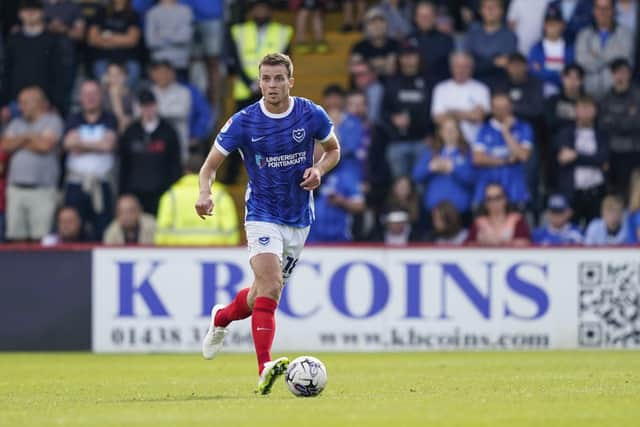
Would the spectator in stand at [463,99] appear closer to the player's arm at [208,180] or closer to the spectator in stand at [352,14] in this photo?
the spectator in stand at [352,14]

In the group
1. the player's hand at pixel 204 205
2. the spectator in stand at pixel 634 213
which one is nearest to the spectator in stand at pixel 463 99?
the spectator in stand at pixel 634 213

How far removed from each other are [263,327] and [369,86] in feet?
31.4

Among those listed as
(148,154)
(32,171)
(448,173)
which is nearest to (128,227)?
(148,154)

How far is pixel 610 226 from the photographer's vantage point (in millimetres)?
18578

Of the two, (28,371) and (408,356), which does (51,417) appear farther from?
(408,356)

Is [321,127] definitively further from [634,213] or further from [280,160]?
[634,213]

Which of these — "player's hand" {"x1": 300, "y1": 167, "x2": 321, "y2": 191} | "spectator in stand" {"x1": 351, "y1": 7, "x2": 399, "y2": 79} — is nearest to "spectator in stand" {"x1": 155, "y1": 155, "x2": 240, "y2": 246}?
"spectator in stand" {"x1": 351, "y1": 7, "x2": 399, "y2": 79}

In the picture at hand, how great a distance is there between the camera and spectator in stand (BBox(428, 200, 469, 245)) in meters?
18.4

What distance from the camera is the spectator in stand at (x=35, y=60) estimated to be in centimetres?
1978

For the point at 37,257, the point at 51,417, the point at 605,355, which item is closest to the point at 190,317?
the point at 37,257

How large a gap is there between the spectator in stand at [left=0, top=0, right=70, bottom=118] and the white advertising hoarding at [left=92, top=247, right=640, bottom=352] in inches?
147

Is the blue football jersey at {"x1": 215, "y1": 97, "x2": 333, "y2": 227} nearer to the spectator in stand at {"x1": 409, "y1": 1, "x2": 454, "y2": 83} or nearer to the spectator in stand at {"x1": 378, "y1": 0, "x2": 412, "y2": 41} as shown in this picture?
the spectator in stand at {"x1": 409, "y1": 1, "x2": 454, "y2": 83}

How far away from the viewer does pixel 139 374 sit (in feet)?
43.5

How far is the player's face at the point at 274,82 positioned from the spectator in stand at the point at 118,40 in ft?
31.6
